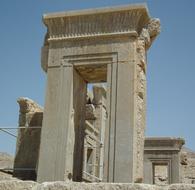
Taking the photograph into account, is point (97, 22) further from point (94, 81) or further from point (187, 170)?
point (187, 170)

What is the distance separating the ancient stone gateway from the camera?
7273mm

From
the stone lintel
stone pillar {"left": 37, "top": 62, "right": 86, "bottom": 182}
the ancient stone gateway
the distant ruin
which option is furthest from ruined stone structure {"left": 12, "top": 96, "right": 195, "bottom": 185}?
the ancient stone gateway

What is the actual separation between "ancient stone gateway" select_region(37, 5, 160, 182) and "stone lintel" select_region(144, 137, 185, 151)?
29.6ft

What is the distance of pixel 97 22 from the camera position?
7.87 meters

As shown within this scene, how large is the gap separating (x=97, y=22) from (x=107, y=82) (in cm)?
118

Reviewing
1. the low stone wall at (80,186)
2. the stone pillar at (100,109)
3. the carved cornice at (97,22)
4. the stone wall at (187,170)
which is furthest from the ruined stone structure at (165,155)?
the low stone wall at (80,186)

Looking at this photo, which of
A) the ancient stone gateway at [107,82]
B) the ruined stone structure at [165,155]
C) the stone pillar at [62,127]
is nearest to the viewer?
the ancient stone gateway at [107,82]

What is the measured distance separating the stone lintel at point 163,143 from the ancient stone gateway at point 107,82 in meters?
9.02

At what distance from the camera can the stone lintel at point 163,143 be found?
1667cm

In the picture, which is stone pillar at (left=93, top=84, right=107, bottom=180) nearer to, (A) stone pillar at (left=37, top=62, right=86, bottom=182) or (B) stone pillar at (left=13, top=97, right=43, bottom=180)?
(B) stone pillar at (left=13, top=97, right=43, bottom=180)

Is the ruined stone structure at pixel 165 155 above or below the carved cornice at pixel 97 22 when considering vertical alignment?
below

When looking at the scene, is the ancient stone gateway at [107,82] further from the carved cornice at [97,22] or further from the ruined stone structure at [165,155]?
the ruined stone structure at [165,155]

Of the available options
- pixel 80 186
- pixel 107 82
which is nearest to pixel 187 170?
pixel 107 82

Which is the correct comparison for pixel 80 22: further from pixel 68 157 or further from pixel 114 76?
pixel 68 157
